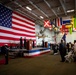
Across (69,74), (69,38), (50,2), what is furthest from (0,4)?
(69,38)

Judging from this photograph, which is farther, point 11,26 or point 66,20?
point 66,20

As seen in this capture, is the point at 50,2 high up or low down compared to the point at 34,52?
up

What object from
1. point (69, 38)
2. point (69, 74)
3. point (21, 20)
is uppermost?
point (21, 20)

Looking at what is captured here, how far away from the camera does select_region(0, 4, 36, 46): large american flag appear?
9.34 meters

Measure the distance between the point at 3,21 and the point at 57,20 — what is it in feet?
21.7

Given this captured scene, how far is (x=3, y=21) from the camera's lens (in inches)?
→ 368

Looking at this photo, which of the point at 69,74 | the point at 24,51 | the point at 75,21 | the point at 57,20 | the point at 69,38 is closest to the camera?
the point at 69,74

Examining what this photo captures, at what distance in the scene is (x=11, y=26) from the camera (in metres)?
10.4

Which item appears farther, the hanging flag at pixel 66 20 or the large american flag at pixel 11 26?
the hanging flag at pixel 66 20

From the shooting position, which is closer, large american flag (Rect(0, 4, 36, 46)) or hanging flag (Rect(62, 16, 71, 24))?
large american flag (Rect(0, 4, 36, 46))

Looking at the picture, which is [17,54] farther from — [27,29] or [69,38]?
[69,38]

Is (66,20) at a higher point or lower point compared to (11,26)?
higher

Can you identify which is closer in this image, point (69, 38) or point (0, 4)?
point (0, 4)

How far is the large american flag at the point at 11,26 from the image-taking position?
9.34 metres
